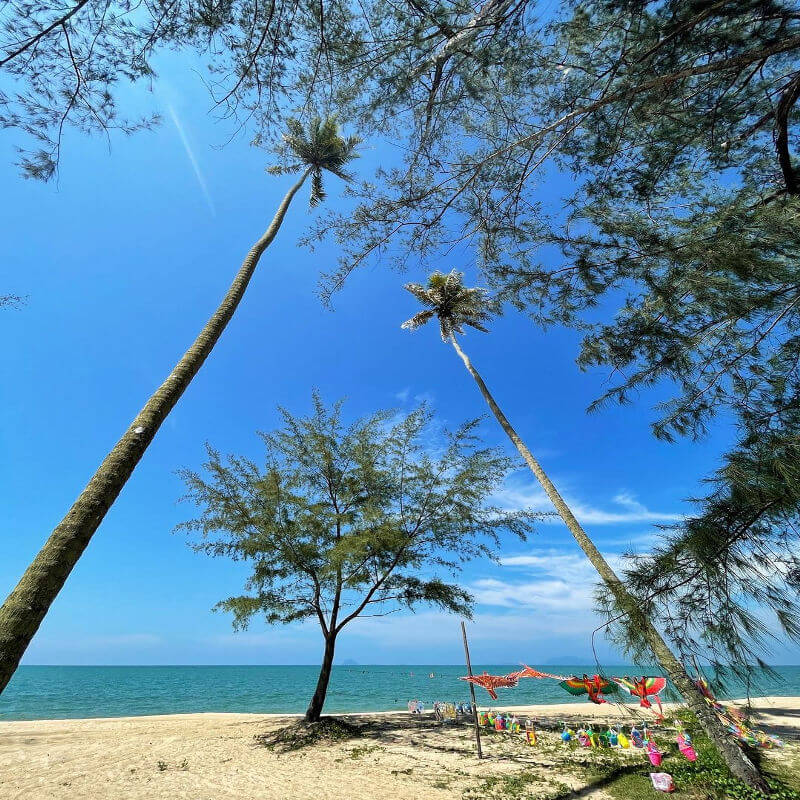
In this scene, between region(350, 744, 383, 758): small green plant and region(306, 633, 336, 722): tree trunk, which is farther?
region(306, 633, 336, 722): tree trunk

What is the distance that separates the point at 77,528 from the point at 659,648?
15.5 ft

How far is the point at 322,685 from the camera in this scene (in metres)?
10.6

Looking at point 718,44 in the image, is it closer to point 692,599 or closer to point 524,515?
point 692,599

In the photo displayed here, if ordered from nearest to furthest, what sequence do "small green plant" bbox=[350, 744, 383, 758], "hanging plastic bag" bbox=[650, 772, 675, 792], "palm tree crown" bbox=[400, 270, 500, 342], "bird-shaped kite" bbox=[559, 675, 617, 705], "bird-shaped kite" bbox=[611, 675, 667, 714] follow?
"hanging plastic bag" bbox=[650, 772, 675, 792], "bird-shaped kite" bbox=[611, 675, 667, 714], "small green plant" bbox=[350, 744, 383, 758], "bird-shaped kite" bbox=[559, 675, 617, 705], "palm tree crown" bbox=[400, 270, 500, 342]

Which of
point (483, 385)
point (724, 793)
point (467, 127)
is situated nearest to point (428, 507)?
point (483, 385)

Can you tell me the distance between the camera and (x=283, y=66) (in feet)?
13.0

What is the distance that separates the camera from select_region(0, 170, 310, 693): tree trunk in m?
2.18

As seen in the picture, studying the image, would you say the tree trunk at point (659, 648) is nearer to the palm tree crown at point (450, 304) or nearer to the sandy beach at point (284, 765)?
the sandy beach at point (284, 765)

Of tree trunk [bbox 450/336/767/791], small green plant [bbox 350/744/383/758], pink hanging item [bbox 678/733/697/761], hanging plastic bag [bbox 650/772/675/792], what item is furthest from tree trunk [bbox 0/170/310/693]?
pink hanging item [bbox 678/733/697/761]

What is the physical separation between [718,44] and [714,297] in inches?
90.3

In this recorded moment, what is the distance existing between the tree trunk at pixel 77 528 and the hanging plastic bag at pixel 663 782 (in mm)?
7888

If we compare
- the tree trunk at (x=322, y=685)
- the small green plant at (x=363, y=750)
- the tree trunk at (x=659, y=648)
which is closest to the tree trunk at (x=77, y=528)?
the tree trunk at (x=659, y=648)

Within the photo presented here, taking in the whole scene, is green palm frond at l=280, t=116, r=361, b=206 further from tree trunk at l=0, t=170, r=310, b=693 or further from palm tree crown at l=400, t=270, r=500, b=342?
tree trunk at l=0, t=170, r=310, b=693

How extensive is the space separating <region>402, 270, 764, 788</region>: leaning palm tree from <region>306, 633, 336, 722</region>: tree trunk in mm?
7242
